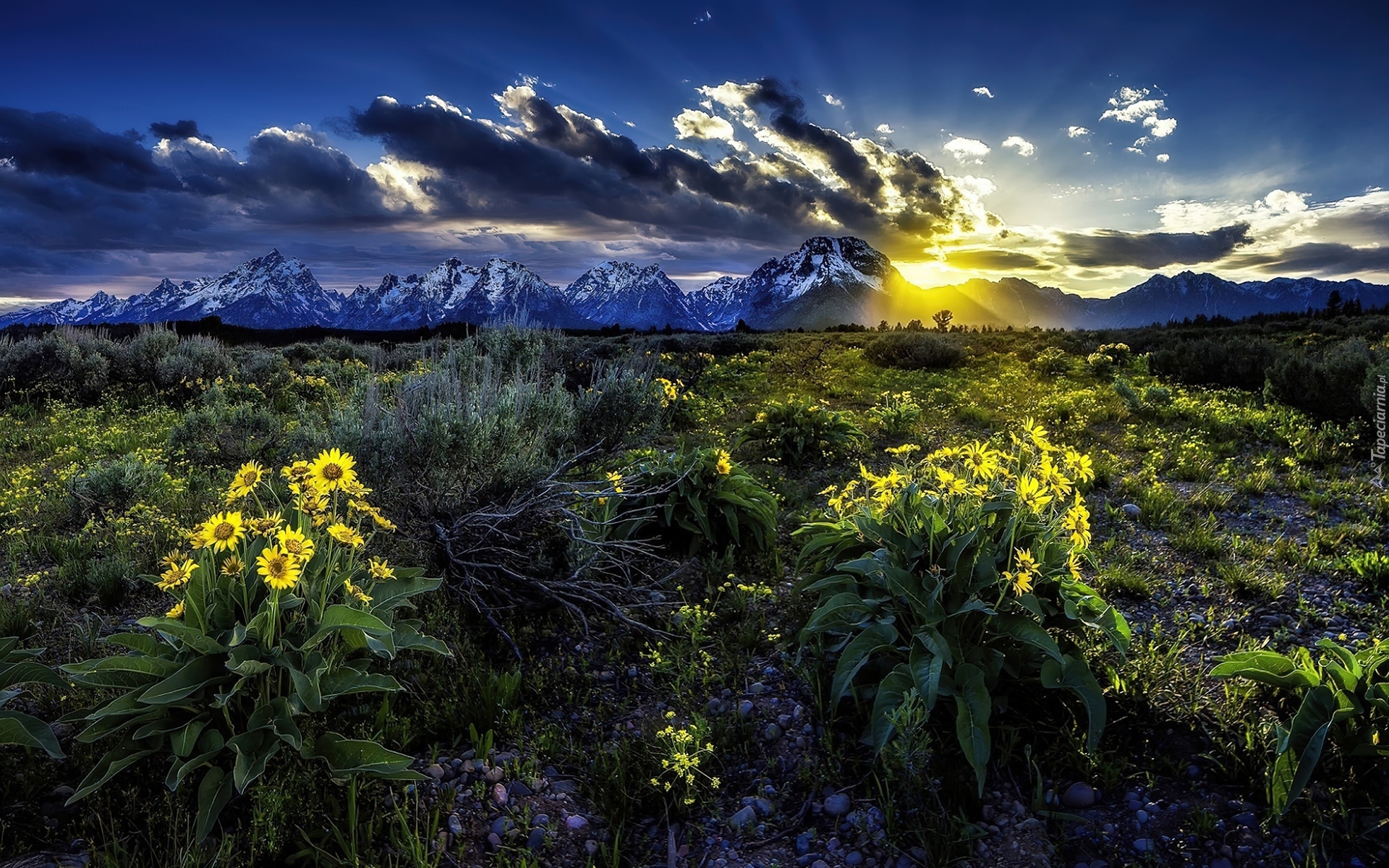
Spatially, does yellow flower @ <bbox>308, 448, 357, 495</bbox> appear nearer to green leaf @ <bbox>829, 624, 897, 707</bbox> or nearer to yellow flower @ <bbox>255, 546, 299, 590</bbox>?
yellow flower @ <bbox>255, 546, 299, 590</bbox>

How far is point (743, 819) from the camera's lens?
2.70 m

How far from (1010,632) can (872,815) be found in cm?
102

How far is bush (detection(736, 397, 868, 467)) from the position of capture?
7949 mm

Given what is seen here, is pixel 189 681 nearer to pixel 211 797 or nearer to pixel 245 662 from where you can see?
pixel 245 662

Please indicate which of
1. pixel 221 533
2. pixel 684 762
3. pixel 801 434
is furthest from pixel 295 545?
pixel 801 434

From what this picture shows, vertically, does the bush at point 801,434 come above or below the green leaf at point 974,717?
above

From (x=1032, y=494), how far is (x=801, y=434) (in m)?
5.13

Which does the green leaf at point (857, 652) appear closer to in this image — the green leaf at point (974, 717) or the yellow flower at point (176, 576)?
the green leaf at point (974, 717)

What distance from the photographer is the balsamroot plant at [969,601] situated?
2.71 meters

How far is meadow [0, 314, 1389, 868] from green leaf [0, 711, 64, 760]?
3cm

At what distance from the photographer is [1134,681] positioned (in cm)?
310

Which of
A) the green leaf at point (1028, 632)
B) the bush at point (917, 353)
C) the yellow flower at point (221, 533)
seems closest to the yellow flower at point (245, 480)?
the yellow flower at point (221, 533)

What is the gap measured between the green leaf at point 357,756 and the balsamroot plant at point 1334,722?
3.29 meters

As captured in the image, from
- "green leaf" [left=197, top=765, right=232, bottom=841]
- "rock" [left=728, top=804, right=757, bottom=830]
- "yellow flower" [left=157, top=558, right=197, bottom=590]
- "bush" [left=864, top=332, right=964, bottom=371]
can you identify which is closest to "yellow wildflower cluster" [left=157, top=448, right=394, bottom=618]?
"yellow flower" [left=157, top=558, right=197, bottom=590]
